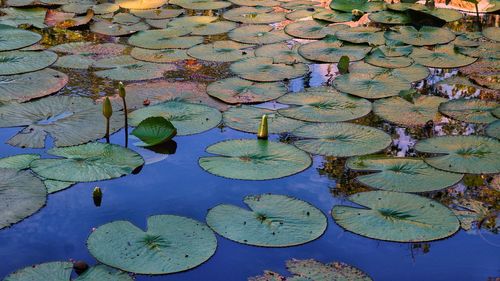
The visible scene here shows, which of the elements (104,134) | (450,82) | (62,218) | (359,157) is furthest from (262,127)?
(450,82)

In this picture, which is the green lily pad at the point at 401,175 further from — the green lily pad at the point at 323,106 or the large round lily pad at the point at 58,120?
the large round lily pad at the point at 58,120

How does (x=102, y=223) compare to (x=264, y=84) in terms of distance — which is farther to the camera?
(x=264, y=84)

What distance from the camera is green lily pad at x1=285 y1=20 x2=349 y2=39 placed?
18.0 feet

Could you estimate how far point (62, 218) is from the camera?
9.59ft

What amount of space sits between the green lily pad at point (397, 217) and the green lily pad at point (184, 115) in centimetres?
110

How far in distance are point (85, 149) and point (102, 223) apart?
69 cm

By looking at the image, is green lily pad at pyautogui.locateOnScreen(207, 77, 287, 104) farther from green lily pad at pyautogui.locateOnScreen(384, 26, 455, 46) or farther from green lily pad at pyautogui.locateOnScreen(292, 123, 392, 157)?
green lily pad at pyautogui.locateOnScreen(384, 26, 455, 46)

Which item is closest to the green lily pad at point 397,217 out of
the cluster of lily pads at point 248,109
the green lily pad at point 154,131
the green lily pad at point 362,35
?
the cluster of lily pads at point 248,109

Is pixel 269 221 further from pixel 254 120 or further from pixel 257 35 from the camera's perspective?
pixel 257 35

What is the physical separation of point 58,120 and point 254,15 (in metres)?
2.78

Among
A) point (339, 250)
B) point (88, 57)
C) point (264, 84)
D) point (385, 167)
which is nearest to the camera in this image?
point (339, 250)

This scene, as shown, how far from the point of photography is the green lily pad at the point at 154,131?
3.55 metres

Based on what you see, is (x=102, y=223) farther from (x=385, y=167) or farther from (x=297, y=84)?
(x=297, y=84)

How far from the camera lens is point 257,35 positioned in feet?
17.9
